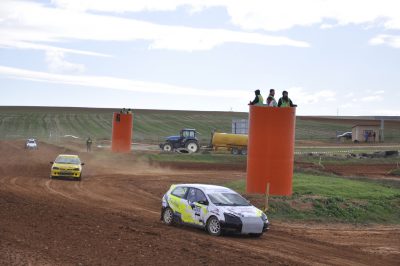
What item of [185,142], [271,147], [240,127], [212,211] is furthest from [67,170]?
[240,127]

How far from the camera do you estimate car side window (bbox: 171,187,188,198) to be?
76.1ft

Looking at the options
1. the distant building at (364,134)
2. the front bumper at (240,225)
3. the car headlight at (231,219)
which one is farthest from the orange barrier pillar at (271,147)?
the distant building at (364,134)

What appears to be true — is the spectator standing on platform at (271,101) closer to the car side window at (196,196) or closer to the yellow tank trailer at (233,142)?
the car side window at (196,196)

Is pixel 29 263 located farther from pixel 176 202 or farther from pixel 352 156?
pixel 352 156

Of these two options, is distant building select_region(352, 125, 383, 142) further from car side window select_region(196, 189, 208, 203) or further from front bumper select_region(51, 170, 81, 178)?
car side window select_region(196, 189, 208, 203)

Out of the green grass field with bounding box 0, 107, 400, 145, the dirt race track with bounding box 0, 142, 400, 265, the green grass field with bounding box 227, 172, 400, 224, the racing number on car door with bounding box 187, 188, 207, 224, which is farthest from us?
the green grass field with bounding box 0, 107, 400, 145

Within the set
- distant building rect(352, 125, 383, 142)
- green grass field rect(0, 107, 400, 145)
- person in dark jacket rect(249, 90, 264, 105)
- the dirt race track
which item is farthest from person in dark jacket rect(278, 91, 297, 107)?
distant building rect(352, 125, 383, 142)

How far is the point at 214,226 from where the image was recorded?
70.6 ft

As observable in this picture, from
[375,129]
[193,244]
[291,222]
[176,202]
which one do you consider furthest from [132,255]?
[375,129]

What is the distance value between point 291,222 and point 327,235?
9.62 ft

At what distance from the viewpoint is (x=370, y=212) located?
3027 centimetres

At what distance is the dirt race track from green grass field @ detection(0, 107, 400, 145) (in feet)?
228

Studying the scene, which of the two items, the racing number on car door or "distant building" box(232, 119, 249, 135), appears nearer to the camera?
the racing number on car door

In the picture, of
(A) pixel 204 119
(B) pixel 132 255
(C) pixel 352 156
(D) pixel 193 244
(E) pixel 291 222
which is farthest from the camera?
(A) pixel 204 119
